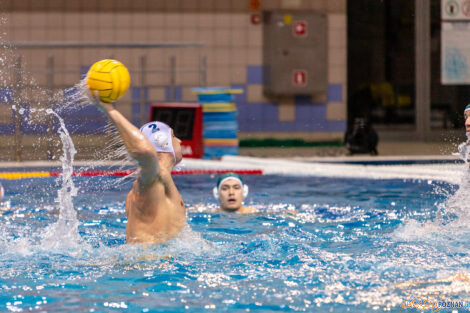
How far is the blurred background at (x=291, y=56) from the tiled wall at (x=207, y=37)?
0.06ft

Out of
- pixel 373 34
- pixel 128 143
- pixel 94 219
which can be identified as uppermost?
pixel 373 34

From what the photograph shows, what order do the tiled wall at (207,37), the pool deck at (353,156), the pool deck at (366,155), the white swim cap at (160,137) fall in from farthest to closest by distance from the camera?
the tiled wall at (207,37), the pool deck at (366,155), the pool deck at (353,156), the white swim cap at (160,137)

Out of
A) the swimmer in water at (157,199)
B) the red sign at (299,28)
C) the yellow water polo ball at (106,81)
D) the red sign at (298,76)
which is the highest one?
the red sign at (299,28)

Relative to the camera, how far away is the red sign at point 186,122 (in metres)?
9.52

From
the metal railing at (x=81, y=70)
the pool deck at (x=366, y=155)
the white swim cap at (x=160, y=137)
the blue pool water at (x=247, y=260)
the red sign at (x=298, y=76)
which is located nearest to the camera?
the blue pool water at (x=247, y=260)

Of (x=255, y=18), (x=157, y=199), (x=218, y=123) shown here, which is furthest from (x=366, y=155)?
(x=157, y=199)

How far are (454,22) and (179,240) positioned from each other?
9.99m

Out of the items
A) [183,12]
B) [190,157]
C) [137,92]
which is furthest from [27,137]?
[183,12]

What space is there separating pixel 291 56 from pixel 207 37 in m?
1.50

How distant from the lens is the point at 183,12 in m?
12.5

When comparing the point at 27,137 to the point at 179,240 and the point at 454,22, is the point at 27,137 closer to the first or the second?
the point at 179,240

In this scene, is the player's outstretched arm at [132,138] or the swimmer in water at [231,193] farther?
the swimmer in water at [231,193]

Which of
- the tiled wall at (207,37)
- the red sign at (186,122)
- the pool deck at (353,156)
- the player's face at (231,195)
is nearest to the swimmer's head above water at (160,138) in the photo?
the player's face at (231,195)

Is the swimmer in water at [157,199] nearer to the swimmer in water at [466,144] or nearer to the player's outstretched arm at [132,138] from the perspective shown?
the player's outstretched arm at [132,138]
